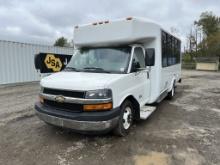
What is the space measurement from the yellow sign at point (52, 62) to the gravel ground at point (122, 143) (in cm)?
215

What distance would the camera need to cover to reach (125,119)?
437cm

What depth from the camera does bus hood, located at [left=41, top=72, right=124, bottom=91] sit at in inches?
139

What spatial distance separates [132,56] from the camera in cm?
455

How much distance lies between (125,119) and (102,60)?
144 centimetres

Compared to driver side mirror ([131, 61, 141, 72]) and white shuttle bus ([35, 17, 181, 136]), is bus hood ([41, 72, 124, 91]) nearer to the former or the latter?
white shuttle bus ([35, 17, 181, 136])

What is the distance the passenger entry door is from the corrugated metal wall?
943cm

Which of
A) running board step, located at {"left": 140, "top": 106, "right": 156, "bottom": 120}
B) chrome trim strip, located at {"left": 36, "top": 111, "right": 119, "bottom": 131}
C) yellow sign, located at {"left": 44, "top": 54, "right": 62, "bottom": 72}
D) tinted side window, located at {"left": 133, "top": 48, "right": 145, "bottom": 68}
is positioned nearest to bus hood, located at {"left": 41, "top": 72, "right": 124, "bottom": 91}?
chrome trim strip, located at {"left": 36, "top": 111, "right": 119, "bottom": 131}

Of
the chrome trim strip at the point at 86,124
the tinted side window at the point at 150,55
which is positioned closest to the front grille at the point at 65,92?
the chrome trim strip at the point at 86,124

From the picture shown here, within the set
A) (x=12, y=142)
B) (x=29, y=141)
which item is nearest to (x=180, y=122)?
(x=29, y=141)

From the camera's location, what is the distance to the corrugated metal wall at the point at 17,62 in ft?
37.8

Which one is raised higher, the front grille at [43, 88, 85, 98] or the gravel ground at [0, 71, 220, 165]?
the front grille at [43, 88, 85, 98]

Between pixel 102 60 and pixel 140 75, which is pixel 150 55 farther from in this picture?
pixel 102 60

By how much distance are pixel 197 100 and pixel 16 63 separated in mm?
10310

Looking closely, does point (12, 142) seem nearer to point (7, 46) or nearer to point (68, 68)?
point (68, 68)
